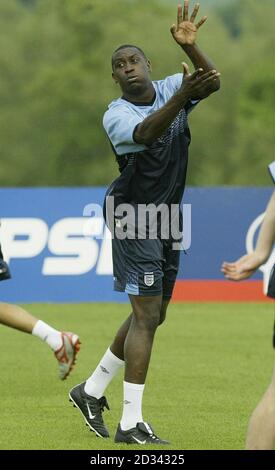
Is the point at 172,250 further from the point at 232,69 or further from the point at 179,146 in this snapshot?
the point at 232,69

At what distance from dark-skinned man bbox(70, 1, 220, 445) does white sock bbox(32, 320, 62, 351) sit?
472 mm

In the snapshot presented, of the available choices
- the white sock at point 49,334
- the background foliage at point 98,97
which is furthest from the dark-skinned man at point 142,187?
the background foliage at point 98,97

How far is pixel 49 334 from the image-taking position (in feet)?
29.0

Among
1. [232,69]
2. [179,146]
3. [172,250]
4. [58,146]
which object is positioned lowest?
[172,250]

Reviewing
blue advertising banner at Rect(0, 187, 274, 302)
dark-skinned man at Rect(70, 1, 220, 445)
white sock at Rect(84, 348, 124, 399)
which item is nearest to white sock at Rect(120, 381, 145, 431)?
dark-skinned man at Rect(70, 1, 220, 445)

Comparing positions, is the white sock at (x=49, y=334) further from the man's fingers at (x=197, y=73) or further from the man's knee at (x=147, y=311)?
the man's fingers at (x=197, y=73)

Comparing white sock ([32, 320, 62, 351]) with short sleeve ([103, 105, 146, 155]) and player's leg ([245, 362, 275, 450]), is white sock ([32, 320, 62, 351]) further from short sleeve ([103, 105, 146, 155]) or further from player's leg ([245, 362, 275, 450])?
player's leg ([245, 362, 275, 450])

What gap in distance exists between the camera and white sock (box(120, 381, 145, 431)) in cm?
841

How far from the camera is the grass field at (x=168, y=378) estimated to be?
8.77 meters

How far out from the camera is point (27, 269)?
18.3 metres

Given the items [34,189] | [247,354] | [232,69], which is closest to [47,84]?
[232,69]

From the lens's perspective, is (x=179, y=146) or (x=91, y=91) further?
(x=91, y=91)

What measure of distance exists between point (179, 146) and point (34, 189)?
10229 mm

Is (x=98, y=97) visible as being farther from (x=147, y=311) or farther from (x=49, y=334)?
(x=147, y=311)
